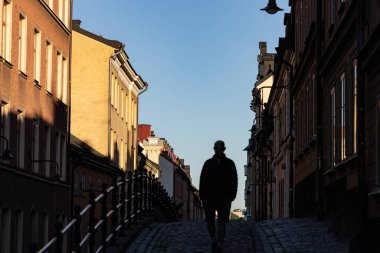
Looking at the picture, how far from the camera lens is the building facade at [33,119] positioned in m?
35.2

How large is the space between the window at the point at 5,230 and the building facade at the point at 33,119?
3 centimetres

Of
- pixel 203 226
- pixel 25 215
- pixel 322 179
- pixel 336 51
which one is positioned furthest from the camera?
pixel 25 215

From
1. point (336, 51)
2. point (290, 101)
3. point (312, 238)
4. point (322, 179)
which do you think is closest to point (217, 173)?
point (312, 238)

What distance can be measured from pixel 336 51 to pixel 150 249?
6.09 meters

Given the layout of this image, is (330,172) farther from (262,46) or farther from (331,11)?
(262,46)

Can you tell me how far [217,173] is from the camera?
17594 mm

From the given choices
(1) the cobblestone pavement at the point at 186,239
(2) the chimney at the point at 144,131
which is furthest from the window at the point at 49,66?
(2) the chimney at the point at 144,131

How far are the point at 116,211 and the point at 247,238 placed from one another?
3.56m

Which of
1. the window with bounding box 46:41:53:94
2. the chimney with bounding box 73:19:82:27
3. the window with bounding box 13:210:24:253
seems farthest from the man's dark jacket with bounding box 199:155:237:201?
the chimney with bounding box 73:19:82:27

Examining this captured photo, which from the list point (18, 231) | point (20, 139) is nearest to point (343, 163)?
point (18, 231)

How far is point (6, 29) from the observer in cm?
3547

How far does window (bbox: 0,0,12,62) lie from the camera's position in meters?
35.0

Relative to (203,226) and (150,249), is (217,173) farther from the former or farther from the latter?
(203,226)

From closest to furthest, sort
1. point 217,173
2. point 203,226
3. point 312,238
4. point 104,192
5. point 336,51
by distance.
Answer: point 104,192 < point 217,173 < point 312,238 < point 336,51 < point 203,226
